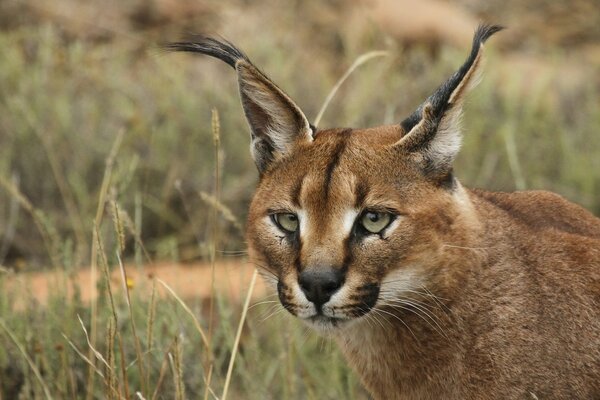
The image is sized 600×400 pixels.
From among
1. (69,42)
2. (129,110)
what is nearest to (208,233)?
(129,110)

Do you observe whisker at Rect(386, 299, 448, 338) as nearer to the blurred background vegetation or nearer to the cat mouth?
the cat mouth

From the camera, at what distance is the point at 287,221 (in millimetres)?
4020

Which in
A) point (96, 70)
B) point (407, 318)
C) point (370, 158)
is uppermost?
point (96, 70)

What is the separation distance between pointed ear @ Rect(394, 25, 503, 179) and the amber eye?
0.27 m

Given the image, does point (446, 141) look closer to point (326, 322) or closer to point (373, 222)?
point (373, 222)

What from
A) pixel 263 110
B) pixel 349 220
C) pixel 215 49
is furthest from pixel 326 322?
pixel 215 49

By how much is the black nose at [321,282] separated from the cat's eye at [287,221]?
305 millimetres

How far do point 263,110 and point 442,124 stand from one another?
0.75 meters

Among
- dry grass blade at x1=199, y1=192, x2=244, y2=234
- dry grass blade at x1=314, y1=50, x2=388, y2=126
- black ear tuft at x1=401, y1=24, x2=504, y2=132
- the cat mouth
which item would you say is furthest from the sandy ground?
black ear tuft at x1=401, y1=24, x2=504, y2=132

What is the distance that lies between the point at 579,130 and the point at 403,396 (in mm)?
5162

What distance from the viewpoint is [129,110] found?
8.73m

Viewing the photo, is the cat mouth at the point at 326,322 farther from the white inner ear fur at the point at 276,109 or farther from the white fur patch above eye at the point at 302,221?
the white inner ear fur at the point at 276,109

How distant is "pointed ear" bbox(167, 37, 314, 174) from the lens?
4137mm

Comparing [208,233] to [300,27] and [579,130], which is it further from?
[300,27]
